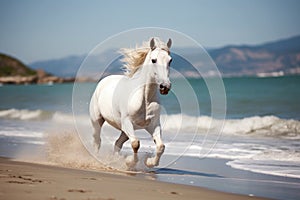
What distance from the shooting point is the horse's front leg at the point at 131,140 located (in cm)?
824

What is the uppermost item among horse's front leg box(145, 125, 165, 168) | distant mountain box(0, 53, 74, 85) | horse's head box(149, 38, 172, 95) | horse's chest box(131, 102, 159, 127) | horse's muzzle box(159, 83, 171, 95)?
distant mountain box(0, 53, 74, 85)

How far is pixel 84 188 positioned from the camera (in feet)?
19.4

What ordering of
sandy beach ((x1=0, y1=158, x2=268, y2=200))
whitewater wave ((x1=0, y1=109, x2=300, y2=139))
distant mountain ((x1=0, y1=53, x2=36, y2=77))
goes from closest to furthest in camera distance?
sandy beach ((x1=0, y1=158, x2=268, y2=200))
whitewater wave ((x1=0, y1=109, x2=300, y2=139))
distant mountain ((x1=0, y1=53, x2=36, y2=77))

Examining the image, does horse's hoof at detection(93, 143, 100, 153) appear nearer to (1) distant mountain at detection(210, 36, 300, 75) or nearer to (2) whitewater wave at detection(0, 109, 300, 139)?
(2) whitewater wave at detection(0, 109, 300, 139)

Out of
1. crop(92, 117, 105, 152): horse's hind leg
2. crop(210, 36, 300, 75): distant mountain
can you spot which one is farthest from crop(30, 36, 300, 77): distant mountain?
crop(92, 117, 105, 152): horse's hind leg

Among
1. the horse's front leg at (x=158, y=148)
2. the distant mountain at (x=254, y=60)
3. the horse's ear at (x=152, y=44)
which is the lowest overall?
the horse's front leg at (x=158, y=148)

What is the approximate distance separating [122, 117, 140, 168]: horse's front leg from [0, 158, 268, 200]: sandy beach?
117 centimetres

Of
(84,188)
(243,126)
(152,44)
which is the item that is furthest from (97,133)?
(243,126)

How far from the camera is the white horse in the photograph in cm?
772

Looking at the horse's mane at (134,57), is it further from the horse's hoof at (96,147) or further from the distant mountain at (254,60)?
the distant mountain at (254,60)

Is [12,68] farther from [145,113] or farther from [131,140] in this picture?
[145,113]

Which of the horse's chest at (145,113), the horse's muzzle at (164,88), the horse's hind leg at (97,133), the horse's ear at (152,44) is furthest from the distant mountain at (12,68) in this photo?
the horse's muzzle at (164,88)

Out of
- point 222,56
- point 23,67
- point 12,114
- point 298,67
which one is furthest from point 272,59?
point 12,114

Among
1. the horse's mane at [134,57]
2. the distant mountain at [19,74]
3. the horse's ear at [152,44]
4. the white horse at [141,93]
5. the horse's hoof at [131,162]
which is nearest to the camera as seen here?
the white horse at [141,93]
